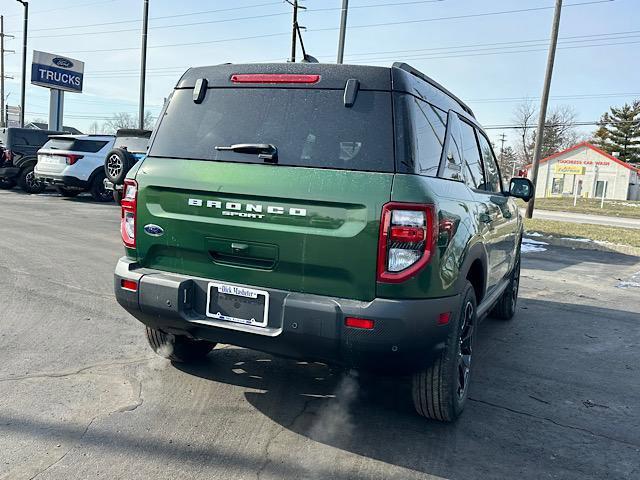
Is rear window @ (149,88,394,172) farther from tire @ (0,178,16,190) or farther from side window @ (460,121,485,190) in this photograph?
tire @ (0,178,16,190)

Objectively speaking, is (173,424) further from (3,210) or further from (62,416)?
(3,210)

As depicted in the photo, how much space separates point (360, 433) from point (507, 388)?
145 cm

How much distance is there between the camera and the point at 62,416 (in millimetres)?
3402

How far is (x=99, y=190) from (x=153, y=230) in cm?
1461

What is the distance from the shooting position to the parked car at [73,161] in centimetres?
1608

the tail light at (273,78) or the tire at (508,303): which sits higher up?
the tail light at (273,78)

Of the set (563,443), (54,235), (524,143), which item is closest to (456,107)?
(563,443)

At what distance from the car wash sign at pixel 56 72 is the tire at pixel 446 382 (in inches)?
1219

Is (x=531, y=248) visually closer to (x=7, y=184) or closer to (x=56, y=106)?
(x=7, y=184)

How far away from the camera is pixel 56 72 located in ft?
99.0

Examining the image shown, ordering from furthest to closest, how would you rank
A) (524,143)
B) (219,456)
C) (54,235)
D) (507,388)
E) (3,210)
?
(524,143) < (3,210) < (54,235) < (507,388) < (219,456)

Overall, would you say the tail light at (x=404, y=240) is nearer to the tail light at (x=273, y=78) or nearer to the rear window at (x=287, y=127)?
the rear window at (x=287, y=127)

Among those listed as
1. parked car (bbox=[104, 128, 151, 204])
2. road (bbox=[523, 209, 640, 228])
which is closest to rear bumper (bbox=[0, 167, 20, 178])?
parked car (bbox=[104, 128, 151, 204])

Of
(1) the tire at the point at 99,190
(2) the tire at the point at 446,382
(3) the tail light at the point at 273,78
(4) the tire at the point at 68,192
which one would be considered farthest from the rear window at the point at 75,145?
(2) the tire at the point at 446,382
